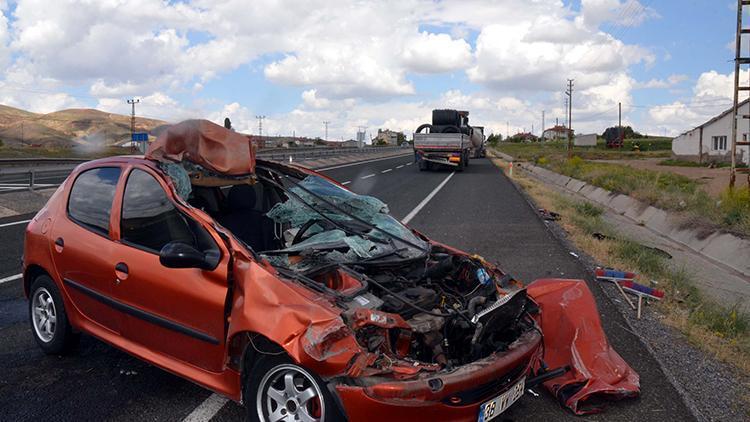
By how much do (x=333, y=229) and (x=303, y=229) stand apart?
27 cm

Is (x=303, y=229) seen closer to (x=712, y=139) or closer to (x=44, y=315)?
(x=44, y=315)

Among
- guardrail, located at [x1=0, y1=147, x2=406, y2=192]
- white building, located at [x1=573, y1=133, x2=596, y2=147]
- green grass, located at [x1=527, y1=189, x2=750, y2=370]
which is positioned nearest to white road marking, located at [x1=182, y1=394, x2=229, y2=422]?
green grass, located at [x1=527, y1=189, x2=750, y2=370]

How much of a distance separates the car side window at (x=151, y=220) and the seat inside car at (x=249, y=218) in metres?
0.83

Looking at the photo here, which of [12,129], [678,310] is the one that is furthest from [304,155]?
[12,129]

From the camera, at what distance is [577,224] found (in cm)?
1256

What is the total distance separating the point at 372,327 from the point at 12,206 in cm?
1259

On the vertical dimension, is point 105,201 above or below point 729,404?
above

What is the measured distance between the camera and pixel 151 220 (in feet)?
13.6

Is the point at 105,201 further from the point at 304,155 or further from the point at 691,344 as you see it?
the point at 304,155

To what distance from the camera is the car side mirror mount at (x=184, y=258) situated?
11.4 feet

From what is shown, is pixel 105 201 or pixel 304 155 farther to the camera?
pixel 304 155

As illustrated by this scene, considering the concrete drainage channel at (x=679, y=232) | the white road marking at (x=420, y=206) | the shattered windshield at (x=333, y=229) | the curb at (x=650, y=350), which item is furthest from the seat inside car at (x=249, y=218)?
the concrete drainage channel at (x=679, y=232)

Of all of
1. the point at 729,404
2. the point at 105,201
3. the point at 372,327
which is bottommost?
the point at 729,404

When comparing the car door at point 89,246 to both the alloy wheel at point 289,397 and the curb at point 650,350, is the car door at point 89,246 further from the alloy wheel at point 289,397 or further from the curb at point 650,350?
the curb at point 650,350
